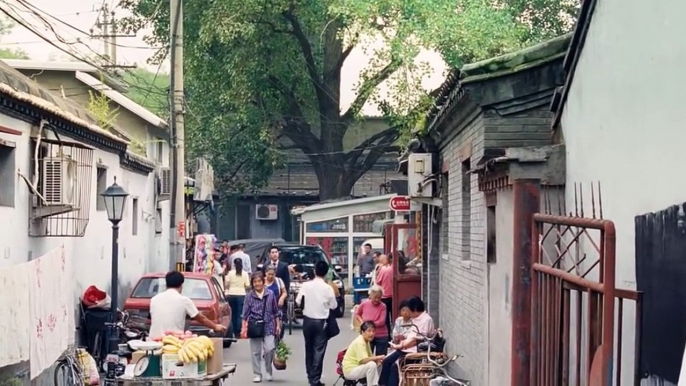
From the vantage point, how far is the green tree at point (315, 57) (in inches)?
1055

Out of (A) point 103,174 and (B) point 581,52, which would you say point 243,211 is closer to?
(A) point 103,174

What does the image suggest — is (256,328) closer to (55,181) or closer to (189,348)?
(55,181)

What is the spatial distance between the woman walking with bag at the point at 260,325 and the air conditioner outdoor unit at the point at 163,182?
12.5m

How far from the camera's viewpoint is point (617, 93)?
6805 millimetres

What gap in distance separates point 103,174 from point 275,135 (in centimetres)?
1614

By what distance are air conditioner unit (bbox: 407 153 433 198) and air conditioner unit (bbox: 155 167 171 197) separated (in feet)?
41.9

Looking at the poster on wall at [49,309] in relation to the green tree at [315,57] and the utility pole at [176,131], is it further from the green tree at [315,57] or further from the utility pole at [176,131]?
the green tree at [315,57]

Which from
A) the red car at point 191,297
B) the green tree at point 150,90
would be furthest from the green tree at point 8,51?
the red car at point 191,297

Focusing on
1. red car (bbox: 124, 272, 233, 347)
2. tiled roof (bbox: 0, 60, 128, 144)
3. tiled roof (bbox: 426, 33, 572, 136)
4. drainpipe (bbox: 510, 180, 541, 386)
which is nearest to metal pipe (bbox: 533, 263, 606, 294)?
drainpipe (bbox: 510, 180, 541, 386)

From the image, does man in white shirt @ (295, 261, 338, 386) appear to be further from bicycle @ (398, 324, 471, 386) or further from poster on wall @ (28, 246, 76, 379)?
poster on wall @ (28, 246, 76, 379)

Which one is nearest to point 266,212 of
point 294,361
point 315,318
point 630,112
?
point 294,361

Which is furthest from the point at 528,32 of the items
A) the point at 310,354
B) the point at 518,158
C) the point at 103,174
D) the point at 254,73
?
the point at 518,158

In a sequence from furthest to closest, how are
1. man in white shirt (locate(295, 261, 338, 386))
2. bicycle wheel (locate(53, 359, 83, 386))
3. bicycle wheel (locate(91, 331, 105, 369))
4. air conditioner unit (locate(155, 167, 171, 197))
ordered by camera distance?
air conditioner unit (locate(155, 167, 171, 197)) → bicycle wheel (locate(91, 331, 105, 369)) → man in white shirt (locate(295, 261, 338, 386)) → bicycle wheel (locate(53, 359, 83, 386))

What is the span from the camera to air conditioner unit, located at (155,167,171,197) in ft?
94.4
